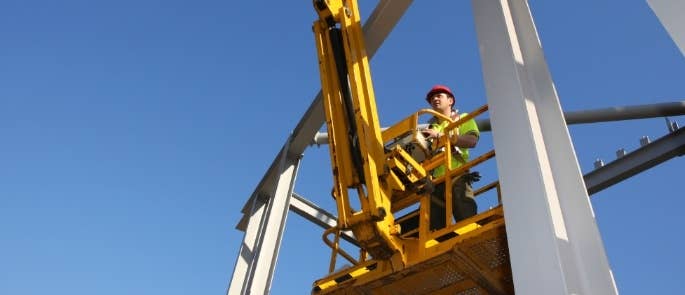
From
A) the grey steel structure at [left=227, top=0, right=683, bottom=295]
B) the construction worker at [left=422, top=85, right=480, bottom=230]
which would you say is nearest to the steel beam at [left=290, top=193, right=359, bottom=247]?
the construction worker at [left=422, top=85, right=480, bottom=230]

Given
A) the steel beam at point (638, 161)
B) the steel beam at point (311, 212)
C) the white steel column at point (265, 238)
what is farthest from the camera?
the steel beam at point (311, 212)

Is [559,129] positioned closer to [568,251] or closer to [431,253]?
[568,251]

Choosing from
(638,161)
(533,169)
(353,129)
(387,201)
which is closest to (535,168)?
(533,169)

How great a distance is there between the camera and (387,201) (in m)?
6.72

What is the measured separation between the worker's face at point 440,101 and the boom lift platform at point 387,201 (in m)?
0.78

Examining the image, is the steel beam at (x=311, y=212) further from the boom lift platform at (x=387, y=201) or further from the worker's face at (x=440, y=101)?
the worker's face at (x=440, y=101)

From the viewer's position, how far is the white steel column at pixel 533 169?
4.46 meters

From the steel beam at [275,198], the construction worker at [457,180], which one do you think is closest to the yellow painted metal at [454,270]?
the construction worker at [457,180]

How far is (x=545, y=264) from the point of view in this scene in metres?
4.39

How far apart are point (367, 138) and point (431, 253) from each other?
4.78ft

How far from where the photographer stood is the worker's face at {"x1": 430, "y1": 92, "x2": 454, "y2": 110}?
8.01 m

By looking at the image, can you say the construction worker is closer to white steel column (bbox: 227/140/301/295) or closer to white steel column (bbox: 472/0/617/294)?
white steel column (bbox: 472/0/617/294)

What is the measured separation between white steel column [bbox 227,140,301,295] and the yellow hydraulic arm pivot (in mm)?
2835

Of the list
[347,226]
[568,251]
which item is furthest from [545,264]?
[347,226]
